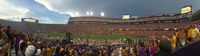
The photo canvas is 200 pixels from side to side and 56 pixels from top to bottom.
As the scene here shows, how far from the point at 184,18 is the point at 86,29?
2764 cm

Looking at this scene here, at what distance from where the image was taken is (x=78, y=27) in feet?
314

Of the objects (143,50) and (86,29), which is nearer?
(143,50)

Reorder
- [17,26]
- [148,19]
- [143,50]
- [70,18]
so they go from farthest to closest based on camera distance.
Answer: [70,18]
[148,19]
[17,26]
[143,50]

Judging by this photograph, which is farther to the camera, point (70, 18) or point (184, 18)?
point (70, 18)

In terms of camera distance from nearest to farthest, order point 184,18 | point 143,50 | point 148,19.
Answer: point 143,50
point 184,18
point 148,19

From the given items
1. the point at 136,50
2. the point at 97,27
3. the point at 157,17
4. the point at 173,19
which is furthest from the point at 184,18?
the point at 136,50

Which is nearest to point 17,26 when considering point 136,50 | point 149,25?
point 149,25

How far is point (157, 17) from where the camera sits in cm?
8400

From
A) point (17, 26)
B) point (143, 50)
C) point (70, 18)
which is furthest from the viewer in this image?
point (70, 18)

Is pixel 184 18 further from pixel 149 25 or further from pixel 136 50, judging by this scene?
pixel 136 50

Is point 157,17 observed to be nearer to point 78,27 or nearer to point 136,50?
point 78,27

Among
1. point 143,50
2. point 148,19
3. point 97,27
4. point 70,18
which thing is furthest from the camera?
point 70,18

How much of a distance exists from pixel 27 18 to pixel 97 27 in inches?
687

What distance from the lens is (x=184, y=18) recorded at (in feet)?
245
